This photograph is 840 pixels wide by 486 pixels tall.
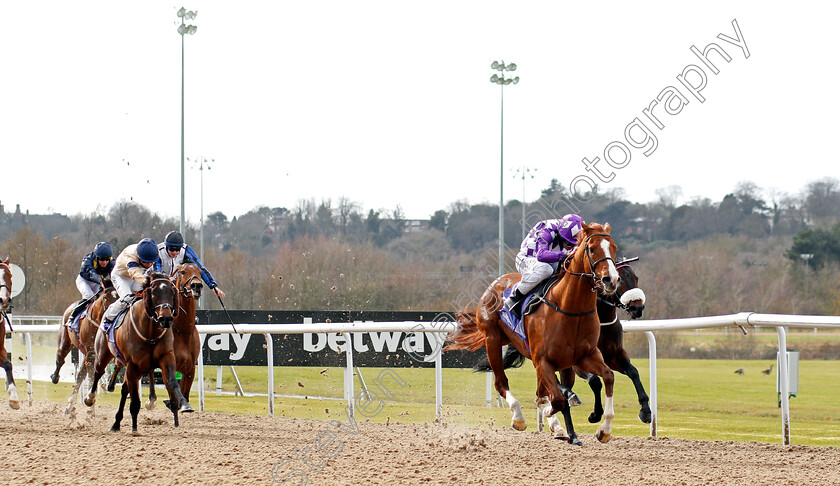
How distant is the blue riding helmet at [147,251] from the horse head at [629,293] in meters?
4.10

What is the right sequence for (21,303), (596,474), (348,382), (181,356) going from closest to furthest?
(596,474) → (181,356) → (348,382) → (21,303)

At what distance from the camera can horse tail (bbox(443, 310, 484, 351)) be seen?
7168 mm

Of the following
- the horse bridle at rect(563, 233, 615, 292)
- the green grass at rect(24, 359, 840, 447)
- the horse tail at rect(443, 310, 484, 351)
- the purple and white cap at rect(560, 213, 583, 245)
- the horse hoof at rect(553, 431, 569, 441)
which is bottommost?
the green grass at rect(24, 359, 840, 447)

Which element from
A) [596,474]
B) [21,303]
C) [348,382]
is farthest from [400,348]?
[21,303]

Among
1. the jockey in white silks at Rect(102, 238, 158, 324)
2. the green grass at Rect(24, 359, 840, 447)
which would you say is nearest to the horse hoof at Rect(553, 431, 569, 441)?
the green grass at Rect(24, 359, 840, 447)

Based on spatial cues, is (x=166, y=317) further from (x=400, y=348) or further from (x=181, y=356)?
(x=400, y=348)

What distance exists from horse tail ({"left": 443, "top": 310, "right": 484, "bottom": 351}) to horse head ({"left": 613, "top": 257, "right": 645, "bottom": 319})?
141 cm

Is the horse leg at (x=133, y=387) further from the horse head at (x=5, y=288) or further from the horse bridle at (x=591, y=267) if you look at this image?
the horse bridle at (x=591, y=267)

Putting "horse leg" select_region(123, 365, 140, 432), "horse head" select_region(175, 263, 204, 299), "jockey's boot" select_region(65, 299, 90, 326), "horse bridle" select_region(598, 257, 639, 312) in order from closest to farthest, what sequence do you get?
"horse bridle" select_region(598, 257, 639, 312)
"horse leg" select_region(123, 365, 140, 432)
"horse head" select_region(175, 263, 204, 299)
"jockey's boot" select_region(65, 299, 90, 326)

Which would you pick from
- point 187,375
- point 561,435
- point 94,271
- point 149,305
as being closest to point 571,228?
point 561,435

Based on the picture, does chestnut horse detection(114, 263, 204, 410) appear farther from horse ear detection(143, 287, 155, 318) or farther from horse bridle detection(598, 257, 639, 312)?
horse bridle detection(598, 257, 639, 312)

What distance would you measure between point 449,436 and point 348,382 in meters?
1.95

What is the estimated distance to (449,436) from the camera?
6637 mm

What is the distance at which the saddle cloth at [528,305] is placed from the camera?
612cm
